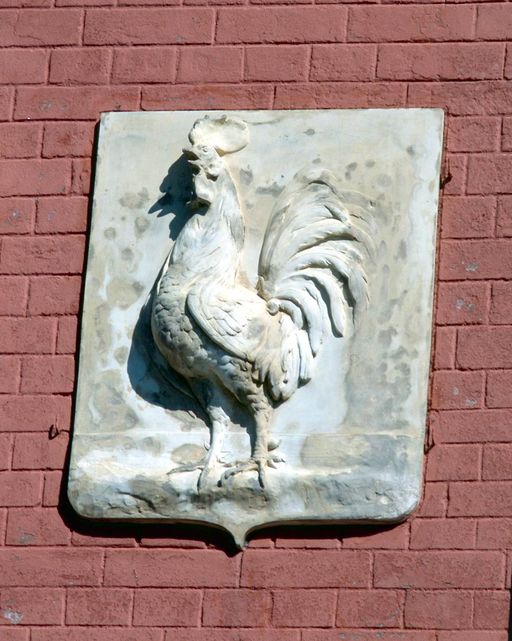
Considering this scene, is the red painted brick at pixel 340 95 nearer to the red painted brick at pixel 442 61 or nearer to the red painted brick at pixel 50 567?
the red painted brick at pixel 442 61

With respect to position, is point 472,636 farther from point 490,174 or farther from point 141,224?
point 141,224

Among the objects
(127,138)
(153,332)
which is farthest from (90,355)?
(127,138)

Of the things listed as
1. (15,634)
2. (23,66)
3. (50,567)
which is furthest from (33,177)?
(15,634)

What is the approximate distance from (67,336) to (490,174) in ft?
4.82

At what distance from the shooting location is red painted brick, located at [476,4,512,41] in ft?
27.6

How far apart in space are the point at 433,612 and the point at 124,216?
5.45ft

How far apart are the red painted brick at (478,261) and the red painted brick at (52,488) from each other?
138cm

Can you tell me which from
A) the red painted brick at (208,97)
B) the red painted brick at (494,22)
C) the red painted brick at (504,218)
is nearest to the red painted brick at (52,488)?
the red painted brick at (208,97)

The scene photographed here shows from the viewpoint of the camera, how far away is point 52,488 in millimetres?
8125

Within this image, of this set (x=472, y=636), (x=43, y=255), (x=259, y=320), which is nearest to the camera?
(x=472, y=636)

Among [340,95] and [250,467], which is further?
[340,95]

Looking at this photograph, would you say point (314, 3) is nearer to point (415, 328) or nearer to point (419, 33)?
point (419, 33)

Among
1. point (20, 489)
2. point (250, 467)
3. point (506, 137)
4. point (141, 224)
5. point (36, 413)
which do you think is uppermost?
point (506, 137)

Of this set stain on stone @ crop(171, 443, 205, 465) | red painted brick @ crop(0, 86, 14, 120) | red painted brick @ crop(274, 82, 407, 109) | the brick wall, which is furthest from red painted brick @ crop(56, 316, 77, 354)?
red painted brick @ crop(274, 82, 407, 109)
